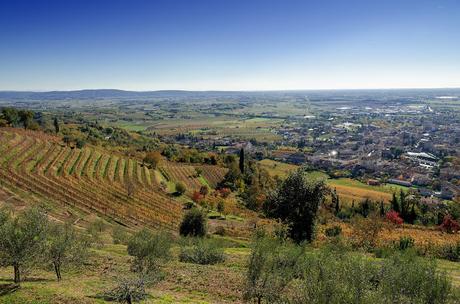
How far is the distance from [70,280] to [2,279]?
11.5ft

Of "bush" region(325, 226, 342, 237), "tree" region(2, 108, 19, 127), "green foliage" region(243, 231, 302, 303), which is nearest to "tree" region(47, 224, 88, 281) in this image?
"green foliage" region(243, 231, 302, 303)

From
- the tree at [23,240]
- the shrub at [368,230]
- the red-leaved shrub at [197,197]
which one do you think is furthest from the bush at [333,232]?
the tree at [23,240]

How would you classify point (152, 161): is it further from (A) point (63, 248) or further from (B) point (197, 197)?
(A) point (63, 248)

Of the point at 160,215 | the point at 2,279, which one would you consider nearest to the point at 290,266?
the point at 2,279

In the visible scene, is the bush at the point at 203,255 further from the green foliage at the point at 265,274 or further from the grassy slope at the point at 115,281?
the green foliage at the point at 265,274

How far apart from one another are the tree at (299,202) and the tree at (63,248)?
2015 cm

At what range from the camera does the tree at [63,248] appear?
19562 millimetres

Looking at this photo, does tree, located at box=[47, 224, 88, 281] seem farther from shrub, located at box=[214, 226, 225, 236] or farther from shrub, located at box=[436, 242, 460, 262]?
shrub, located at box=[436, 242, 460, 262]

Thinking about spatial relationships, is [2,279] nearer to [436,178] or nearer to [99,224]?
[99,224]

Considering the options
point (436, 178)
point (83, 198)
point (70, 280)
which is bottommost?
point (436, 178)

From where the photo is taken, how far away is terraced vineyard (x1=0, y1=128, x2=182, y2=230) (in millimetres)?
50281

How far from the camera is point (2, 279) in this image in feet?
63.6

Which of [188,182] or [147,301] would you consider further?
[188,182]

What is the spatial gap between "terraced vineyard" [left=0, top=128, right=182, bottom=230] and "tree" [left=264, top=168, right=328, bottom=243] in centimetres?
1895
